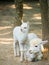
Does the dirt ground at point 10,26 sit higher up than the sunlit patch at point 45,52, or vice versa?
the sunlit patch at point 45,52

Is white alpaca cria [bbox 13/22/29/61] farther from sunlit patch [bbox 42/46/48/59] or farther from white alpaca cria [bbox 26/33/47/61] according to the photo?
sunlit patch [bbox 42/46/48/59]

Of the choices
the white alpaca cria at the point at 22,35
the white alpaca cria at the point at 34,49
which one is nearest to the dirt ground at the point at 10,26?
the white alpaca cria at the point at 34,49

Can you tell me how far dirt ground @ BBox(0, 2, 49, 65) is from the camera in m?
4.19

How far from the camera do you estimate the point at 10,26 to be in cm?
642

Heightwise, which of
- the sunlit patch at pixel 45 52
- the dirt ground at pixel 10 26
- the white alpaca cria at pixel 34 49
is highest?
the white alpaca cria at pixel 34 49

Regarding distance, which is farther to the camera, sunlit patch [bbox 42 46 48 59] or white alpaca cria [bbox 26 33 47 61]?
sunlit patch [bbox 42 46 48 59]

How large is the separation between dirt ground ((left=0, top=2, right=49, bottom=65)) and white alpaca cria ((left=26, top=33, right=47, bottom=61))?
90mm

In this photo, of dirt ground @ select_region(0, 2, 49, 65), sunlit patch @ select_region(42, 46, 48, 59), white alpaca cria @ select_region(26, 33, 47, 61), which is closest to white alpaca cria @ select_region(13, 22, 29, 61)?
white alpaca cria @ select_region(26, 33, 47, 61)

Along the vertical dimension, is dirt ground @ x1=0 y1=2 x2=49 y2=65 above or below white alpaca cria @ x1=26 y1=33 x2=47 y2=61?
below

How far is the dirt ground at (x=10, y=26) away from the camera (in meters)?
4.19

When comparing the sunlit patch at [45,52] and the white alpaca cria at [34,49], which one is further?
the sunlit patch at [45,52]

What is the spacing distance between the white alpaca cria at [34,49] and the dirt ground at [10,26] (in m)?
0.09

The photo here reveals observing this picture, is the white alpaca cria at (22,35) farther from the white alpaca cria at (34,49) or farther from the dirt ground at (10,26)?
the dirt ground at (10,26)

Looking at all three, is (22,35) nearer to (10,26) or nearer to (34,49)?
(34,49)
